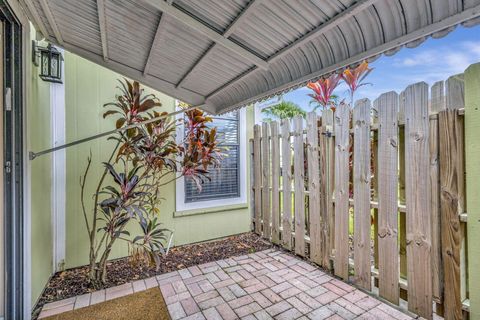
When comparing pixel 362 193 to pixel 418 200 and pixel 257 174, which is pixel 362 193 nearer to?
pixel 418 200

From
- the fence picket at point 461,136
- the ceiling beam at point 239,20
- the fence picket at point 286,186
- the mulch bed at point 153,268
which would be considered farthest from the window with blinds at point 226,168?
the fence picket at point 461,136

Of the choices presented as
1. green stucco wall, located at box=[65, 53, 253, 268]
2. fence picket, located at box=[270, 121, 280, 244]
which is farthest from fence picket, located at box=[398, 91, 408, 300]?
green stucco wall, located at box=[65, 53, 253, 268]

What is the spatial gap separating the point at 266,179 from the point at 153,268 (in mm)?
2122

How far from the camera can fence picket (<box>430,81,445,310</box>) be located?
1818 mm

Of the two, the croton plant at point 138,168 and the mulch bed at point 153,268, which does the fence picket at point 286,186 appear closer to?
the mulch bed at point 153,268

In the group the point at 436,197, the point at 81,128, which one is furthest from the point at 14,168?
the point at 436,197

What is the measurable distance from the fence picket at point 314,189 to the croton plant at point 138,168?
1333 millimetres

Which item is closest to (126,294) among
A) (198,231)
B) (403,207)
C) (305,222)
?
(198,231)

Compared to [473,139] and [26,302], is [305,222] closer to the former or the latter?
[473,139]

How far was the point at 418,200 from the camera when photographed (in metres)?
1.94

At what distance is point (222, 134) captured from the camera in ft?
13.6

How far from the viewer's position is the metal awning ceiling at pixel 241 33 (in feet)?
3.95

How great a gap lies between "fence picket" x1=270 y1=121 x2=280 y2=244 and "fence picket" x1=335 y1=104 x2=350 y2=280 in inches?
43.4

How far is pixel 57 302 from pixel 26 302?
0.56m
